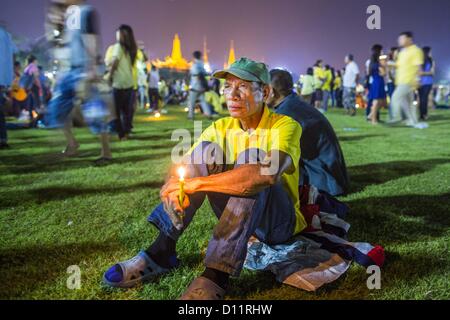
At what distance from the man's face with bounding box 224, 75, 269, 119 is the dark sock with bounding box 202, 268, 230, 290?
104 cm

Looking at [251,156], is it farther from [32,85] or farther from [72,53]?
[32,85]

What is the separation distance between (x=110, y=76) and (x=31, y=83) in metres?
6.21

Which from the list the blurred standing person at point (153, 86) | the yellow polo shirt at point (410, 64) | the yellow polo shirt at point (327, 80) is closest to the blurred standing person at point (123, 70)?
the yellow polo shirt at point (410, 64)

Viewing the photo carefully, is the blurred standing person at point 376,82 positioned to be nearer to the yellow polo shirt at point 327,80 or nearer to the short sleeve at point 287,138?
the yellow polo shirt at point 327,80

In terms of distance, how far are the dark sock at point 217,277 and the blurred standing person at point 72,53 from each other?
13.5 ft

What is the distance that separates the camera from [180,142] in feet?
30.6

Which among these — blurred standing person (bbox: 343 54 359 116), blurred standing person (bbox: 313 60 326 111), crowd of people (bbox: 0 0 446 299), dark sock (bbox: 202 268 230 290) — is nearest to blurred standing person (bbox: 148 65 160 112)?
blurred standing person (bbox: 313 60 326 111)

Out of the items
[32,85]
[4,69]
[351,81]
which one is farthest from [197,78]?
[351,81]

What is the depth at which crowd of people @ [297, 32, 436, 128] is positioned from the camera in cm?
1016

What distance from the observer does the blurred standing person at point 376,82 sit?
42.1 feet

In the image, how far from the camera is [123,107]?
864 centimetres

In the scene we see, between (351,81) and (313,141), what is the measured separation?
14.4m
